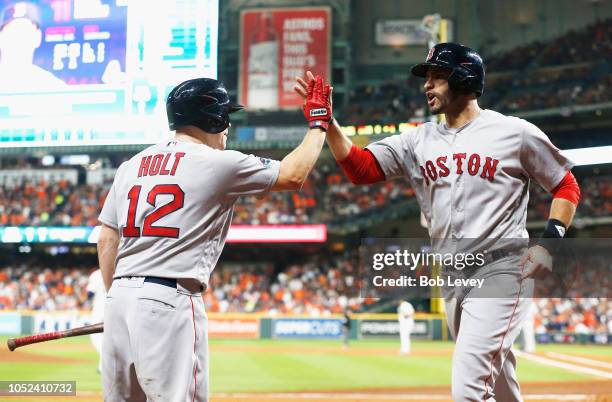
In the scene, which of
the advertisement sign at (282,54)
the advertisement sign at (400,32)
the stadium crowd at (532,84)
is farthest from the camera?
the advertisement sign at (400,32)

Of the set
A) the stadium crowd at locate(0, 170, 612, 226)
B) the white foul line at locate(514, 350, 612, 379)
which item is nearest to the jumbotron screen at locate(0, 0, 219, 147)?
the white foul line at locate(514, 350, 612, 379)

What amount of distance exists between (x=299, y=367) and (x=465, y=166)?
985 centimetres

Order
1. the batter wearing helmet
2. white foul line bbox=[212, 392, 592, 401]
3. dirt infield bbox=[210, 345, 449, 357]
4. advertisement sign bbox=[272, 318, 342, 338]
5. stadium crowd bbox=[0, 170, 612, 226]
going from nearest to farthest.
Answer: the batter wearing helmet
white foul line bbox=[212, 392, 592, 401]
dirt infield bbox=[210, 345, 449, 357]
advertisement sign bbox=[272, 318, 342, 338]
stadium crowd bbox=[0, 170, 612, 226]

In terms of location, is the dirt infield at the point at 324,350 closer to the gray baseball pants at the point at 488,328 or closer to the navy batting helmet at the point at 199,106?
the gray baseball pants at the point at 488,328

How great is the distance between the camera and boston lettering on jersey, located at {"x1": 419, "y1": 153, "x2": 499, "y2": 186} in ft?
12.6

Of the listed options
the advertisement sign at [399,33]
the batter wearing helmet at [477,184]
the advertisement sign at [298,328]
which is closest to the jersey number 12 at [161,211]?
the batter wearing helmet at [477,184]

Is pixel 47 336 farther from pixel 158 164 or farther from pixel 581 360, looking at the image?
pixel 581 360

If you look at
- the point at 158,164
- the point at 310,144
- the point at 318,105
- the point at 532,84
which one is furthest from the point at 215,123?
the point at 532,84

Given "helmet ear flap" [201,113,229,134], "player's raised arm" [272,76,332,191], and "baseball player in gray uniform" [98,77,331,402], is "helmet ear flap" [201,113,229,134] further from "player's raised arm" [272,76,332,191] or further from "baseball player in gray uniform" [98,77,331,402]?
"player's raised arm" [272,76,332,191]

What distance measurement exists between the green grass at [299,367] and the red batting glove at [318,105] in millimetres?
6510

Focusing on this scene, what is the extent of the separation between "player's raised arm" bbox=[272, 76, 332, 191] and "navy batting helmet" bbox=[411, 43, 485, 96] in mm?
567

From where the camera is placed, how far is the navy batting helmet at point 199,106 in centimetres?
350

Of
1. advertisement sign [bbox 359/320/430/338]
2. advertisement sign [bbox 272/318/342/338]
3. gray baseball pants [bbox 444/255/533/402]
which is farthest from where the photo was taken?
advertisement sign [bbox 272/318/342/338]

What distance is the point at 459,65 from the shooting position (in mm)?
3957
